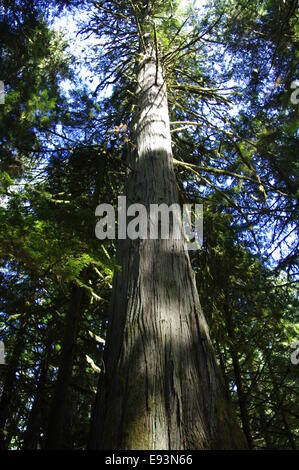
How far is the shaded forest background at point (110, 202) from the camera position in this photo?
9.85 feet

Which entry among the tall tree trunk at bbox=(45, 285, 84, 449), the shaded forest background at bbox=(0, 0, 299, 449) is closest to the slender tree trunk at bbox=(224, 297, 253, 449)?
the shaded forest background at bbox=(0, 0, 299, 449)

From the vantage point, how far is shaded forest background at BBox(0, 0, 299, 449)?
300 centimetres

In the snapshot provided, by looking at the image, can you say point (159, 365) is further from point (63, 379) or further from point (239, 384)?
point (239, 384)

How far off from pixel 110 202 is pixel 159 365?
10.5 feet

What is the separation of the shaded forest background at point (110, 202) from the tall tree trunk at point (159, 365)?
0.39m

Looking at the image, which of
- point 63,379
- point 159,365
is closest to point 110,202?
point 63,379

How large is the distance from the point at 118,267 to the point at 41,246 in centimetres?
58

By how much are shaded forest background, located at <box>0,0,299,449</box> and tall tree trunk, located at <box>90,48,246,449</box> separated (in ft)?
1.27

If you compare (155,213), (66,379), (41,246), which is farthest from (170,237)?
(66,379)

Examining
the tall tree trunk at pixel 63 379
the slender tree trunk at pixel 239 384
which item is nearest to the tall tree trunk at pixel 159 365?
the tall tree trunk at pixel 63 379

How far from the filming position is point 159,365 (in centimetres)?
157

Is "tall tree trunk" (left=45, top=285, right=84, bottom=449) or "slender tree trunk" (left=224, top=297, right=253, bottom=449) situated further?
"slender tree trunk" (left=224, top=297, right=253, bottom=449)

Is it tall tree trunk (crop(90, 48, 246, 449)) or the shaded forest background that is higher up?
the shaded forest background

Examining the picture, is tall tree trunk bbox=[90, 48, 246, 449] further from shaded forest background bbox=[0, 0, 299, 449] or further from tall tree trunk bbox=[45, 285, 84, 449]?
tall tree trunk bbox=[45, 285, 84, 449]
